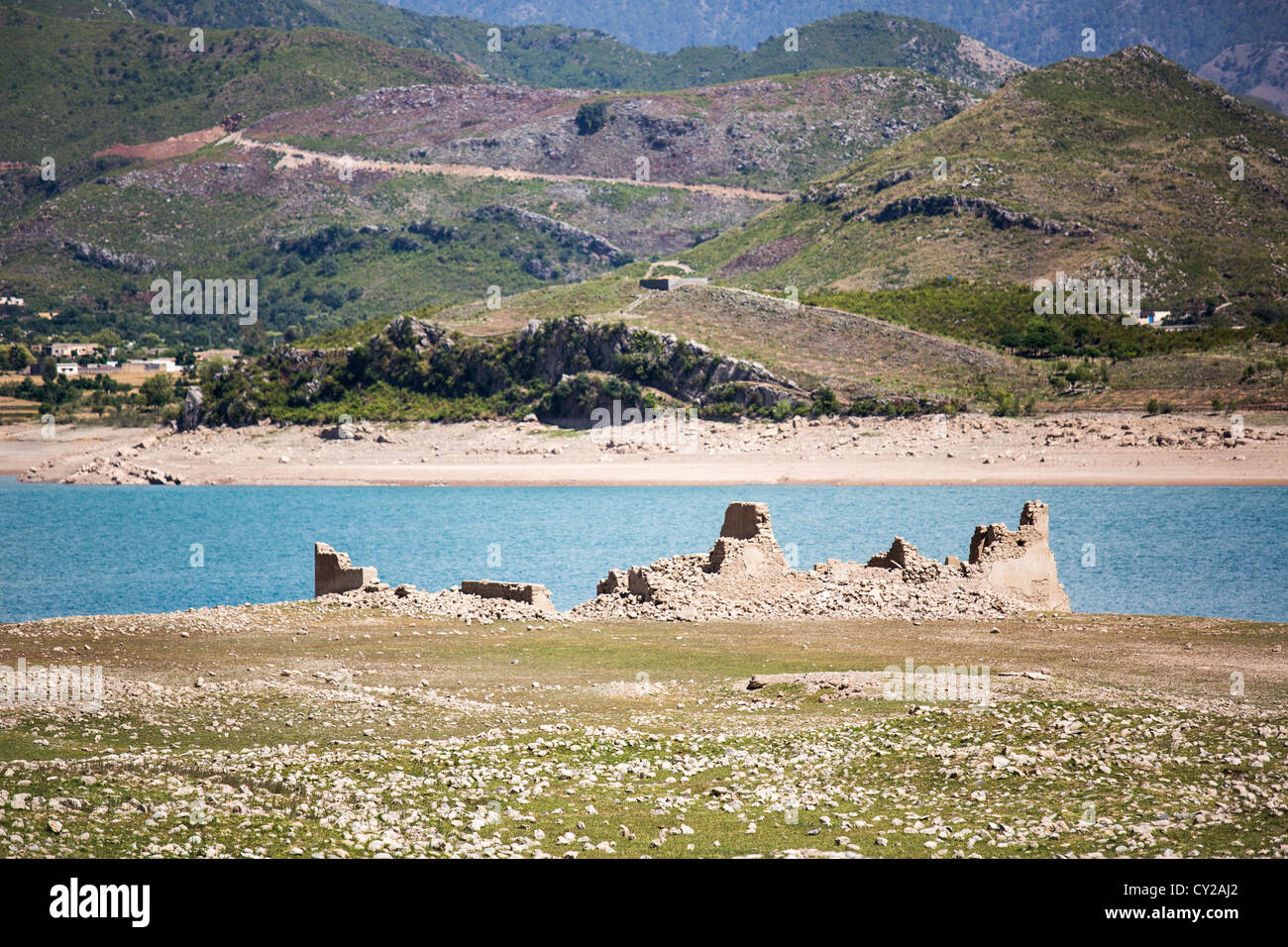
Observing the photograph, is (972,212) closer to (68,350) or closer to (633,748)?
(68,350)

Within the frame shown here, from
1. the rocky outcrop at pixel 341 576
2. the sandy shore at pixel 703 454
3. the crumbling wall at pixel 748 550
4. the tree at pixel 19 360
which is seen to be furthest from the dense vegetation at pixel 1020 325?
the tree at pixel 19 360

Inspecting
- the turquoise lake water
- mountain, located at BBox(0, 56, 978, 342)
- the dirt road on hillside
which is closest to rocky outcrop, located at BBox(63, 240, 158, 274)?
mountain, located at BBox(0, 56, 978, 342)

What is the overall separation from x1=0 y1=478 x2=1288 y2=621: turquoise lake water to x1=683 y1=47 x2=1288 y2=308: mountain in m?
40.7

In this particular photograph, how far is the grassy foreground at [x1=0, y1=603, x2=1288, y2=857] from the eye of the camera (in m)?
12.7

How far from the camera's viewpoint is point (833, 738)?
54.9 ft

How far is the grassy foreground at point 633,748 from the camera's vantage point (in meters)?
12.7

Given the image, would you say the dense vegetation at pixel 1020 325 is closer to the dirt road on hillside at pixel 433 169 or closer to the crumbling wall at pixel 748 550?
the crumbling wall at pixel 748 550

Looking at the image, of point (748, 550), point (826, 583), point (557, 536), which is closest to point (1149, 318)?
point (557, 536)

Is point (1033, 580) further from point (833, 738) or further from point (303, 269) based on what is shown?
point (303, 269)

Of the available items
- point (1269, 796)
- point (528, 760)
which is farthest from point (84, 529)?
point (1269, 796)

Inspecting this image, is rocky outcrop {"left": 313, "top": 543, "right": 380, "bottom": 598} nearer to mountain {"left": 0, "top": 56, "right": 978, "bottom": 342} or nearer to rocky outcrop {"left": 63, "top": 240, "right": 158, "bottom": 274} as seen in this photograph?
mountain {"left": 0, "top": 56, "right": 978, "bottom": 342}

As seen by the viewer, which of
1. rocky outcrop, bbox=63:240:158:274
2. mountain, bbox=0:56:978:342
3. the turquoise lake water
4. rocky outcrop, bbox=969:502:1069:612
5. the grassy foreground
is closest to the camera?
the grassy foreground

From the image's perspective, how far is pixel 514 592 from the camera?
27375 mm

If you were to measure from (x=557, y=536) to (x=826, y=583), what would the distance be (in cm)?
2469
